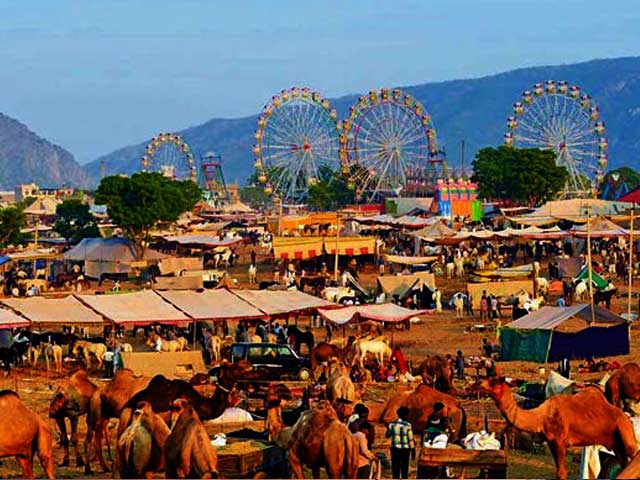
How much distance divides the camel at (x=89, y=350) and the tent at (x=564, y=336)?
26.7ft

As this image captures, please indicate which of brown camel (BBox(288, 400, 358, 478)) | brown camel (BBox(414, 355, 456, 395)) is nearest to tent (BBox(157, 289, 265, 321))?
brown camel (BBox(414, 355, 456, 395))

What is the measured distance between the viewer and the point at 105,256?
60.3 m

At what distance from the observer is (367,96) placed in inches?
4050

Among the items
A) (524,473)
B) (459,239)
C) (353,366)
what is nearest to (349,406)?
(524,473)

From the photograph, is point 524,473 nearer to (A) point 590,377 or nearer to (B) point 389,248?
(A) point 590,377

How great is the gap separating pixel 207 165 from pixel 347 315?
402 ft

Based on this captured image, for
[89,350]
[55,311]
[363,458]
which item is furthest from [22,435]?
[89,350]

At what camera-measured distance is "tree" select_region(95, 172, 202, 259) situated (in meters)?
68.1

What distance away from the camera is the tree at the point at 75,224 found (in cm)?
8069

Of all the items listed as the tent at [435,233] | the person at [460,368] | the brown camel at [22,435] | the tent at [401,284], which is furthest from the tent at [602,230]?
the brown camel at [22,435]

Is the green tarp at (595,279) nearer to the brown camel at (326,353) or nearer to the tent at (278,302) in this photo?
the tent at (278,302)

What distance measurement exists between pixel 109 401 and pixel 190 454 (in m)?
4.52

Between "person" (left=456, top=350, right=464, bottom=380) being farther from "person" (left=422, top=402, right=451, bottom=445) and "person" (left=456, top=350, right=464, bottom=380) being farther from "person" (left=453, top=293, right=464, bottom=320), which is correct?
"person" (left=453, top=293, right=464, bottom=320)

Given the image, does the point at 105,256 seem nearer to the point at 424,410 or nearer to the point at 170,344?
the point at 170,344
